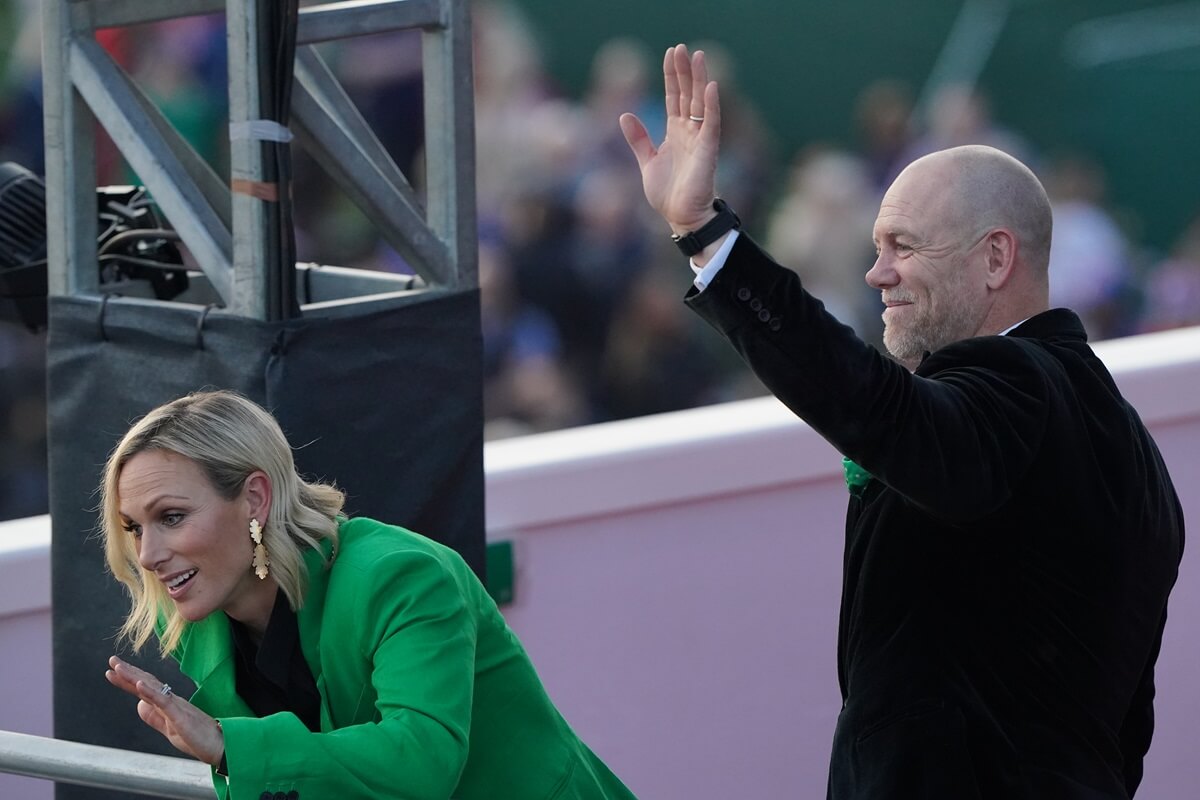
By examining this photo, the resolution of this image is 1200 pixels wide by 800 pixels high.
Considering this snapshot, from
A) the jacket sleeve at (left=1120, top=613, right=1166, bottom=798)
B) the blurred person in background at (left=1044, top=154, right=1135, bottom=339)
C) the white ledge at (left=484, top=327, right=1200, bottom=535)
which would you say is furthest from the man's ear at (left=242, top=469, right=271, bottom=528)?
the blurred person in background at (left=1044, top=154, right=1135, bottom=339)

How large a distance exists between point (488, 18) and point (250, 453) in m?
4.74

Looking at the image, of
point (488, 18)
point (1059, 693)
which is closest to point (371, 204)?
point (1059, 693)

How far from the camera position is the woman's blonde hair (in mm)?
2027

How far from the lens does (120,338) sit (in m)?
2.69

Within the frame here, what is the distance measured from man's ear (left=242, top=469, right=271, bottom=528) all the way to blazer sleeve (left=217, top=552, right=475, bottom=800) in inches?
6.7

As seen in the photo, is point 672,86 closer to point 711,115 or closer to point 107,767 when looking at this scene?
point 711,115

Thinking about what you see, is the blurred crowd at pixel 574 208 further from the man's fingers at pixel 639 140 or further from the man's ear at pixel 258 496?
the man's fingers at pixel 639 140

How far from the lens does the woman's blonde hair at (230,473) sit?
203 centimetres

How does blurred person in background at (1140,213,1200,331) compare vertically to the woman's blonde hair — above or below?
above

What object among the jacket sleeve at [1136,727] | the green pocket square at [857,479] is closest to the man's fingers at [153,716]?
the green pocket square at [857,479]

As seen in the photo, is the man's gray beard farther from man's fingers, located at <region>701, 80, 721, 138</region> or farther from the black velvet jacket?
man's fingers, located at <region>701, 80, 721, 138</region>

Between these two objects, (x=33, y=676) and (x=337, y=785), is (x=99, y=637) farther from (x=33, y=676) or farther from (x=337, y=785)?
(x=337, y=785)

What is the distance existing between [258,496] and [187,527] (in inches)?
3.9

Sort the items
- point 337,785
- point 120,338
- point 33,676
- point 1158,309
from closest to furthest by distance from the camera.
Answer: point 337,785
point 120,338
point 33,676
point 1158,309
